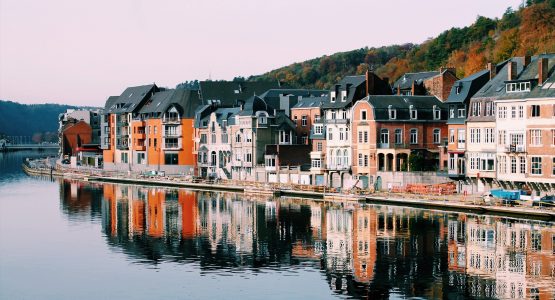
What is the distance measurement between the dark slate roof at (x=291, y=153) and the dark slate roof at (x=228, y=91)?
22.8m

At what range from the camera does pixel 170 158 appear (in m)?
118

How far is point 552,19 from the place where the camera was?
119 metres

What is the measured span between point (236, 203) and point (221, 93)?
42749 mm

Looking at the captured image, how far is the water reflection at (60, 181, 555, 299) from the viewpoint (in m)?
44.0

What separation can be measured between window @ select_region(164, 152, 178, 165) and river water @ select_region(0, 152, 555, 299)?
36546mm

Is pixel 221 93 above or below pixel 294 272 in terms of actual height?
above

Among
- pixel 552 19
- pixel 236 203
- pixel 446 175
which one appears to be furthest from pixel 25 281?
pixel 552 19

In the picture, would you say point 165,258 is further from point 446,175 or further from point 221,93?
point 221,93

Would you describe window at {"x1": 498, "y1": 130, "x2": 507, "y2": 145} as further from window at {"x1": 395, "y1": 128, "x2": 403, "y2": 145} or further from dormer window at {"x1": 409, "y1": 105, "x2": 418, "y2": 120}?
window at {"x1": 395, "y1": 128, "x2": 403, "y2": 145}

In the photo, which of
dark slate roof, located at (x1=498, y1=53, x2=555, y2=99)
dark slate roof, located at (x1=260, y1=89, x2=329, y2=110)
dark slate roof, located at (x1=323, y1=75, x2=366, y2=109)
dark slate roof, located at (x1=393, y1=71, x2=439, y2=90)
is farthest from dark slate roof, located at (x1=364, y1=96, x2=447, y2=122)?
dark slate roof, located at (x1=260, y1=89, x2=329, y2=110)

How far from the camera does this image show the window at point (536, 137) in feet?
219

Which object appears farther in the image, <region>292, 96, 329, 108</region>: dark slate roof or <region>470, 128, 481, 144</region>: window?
<region>292, 96, 329, 108</region>: dark slate roof

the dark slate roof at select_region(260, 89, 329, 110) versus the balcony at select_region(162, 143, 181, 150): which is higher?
the dark slate roof at select_region(260, 89, 329, 110)

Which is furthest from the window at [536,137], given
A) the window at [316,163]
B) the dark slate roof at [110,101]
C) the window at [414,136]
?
the dark slate roof at [110,101]
